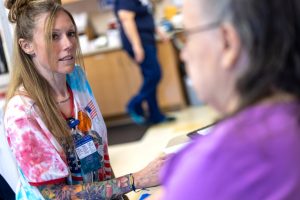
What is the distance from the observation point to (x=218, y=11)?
63 centimetres

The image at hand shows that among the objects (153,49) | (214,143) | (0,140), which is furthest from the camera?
(153,49)

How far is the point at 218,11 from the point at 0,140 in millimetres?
1239

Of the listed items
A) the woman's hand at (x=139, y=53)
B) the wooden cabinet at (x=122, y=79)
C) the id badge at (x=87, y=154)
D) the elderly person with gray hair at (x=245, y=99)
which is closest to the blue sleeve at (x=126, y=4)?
the woman's hand at (x=139, y=53)

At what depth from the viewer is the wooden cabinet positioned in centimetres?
444

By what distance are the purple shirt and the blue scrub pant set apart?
130 inches

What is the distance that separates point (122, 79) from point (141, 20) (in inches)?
38.4

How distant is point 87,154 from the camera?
1.29 m

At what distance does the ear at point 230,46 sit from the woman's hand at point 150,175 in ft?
1.93

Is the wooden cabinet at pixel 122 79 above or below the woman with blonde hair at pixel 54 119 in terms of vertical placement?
below

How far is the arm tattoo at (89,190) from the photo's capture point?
1161 millimetres

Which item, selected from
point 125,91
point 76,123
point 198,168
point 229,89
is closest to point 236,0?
point 229,89

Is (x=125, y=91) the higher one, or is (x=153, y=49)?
(x=153, y=49)

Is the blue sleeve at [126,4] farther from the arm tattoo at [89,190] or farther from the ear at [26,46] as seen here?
the arm tattoo at [89,190]

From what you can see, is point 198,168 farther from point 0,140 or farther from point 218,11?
point 0,140
